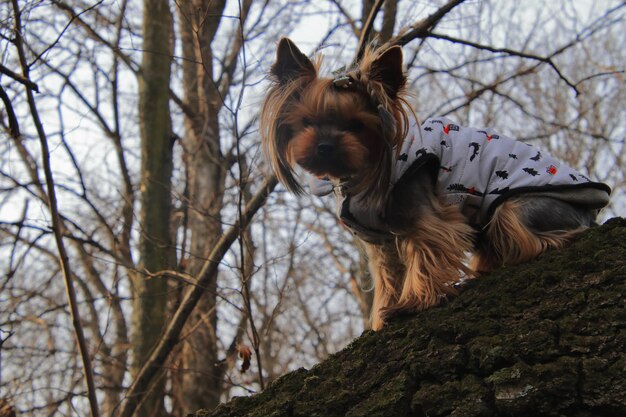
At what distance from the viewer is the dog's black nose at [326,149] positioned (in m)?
3.91

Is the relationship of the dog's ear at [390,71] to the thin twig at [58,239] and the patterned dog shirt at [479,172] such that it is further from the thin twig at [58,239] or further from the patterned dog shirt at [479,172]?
the thin twig at [58,239]

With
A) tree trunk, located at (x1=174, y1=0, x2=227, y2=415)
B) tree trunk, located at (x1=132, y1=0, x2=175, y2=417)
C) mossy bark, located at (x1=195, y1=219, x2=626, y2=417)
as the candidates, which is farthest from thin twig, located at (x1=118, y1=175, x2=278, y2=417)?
mossy bark, located at (x1=195, y1=219, x2=626, y2=417)

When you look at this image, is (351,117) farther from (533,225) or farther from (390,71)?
(533,225)

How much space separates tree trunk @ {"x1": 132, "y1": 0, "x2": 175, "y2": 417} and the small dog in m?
3.14

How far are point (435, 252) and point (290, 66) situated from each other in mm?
1467

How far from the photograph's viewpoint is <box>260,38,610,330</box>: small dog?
384 cm

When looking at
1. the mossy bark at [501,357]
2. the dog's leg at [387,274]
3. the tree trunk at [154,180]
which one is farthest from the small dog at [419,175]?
the tree trunk at [154,180]

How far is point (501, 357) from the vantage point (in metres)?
2.58

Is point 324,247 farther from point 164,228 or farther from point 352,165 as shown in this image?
point 352,165

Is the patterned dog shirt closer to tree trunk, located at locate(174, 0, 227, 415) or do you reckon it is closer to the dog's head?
the dog's head

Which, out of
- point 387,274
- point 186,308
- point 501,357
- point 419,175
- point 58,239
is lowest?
point 501,357

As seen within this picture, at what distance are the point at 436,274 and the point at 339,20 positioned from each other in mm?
4293

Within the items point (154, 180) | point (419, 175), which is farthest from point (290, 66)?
point (154, 180)

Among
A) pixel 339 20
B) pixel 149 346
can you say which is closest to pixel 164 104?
pixel 339 20
